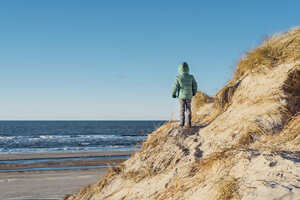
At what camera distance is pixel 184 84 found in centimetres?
717

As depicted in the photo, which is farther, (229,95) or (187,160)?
(229,95)

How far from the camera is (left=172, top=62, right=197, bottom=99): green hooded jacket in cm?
715

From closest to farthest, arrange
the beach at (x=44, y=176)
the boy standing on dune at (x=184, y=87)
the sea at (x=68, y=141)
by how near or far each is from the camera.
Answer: the boy standing on dune at (x=184, y=87) < the beach at (x=44, y=176) < the sea at (x=68, y=141)

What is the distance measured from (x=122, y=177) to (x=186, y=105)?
2578 mm

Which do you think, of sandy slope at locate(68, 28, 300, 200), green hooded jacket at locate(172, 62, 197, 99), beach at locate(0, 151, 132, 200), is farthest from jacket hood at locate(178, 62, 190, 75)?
beach at locate(0, 151, 132, 200)

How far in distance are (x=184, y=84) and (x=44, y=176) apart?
12493 mm

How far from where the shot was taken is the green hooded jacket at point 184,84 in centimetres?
715

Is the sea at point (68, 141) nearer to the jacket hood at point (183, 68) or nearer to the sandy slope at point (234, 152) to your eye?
the sandy slope at point (234, 152)

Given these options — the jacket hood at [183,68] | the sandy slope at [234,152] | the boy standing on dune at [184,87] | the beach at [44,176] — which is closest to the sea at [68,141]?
the sandy slope at [234,152]

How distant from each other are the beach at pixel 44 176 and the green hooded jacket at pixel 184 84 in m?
3.34

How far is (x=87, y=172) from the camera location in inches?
685

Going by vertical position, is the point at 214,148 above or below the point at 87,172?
above

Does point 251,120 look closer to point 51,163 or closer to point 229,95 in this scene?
point 229,95

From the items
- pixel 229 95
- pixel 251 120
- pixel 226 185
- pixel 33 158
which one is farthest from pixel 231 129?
pixel 33 158
